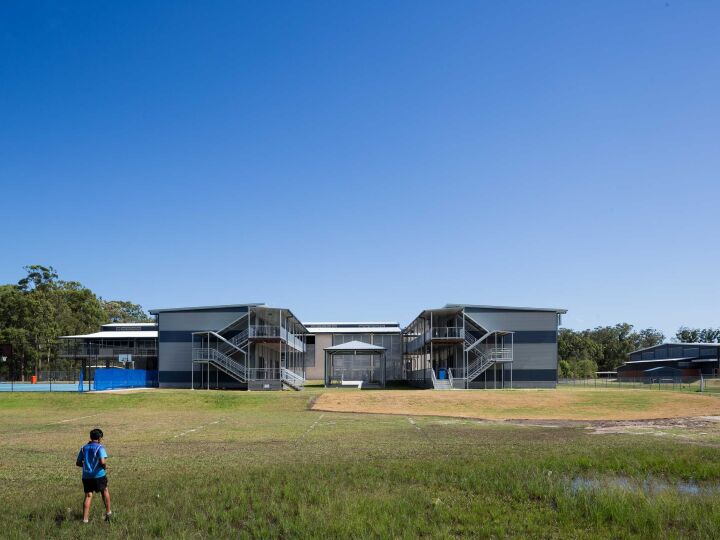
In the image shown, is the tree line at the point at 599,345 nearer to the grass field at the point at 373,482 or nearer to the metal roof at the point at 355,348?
the metal roof at the point at 355,348

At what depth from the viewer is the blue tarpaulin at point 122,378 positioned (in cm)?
4950

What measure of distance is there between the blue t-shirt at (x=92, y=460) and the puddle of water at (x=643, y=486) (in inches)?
306

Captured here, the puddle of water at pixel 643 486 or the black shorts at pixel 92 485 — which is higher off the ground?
→ the black shorts at pixel 92 485

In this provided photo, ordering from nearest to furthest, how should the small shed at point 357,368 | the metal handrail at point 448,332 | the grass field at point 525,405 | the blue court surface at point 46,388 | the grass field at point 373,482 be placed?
1. the grass field at point 373,482
2. the grass field at point 525,405
3. the blue court surface at point 46,388
4. the metal handrail at point 448,332
5. the small shed at point 357,368

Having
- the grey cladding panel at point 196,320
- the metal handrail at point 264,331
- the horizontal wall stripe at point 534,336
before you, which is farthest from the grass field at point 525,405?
the grey cladding panel at point 196,320

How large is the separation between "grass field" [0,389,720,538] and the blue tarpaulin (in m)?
26.0

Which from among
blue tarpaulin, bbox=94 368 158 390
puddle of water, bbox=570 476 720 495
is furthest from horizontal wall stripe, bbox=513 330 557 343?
puddle of water, bbox=570 476 720 495

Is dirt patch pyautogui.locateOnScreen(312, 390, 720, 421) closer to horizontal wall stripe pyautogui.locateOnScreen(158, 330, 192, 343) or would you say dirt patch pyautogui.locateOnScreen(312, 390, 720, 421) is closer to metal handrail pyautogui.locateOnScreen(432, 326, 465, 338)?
metal handrail pyautogui.locateOnScreen(432, 326, 465, 338)

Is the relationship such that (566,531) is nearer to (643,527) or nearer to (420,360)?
(643,527)

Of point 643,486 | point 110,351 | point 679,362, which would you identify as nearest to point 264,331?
point 110,351

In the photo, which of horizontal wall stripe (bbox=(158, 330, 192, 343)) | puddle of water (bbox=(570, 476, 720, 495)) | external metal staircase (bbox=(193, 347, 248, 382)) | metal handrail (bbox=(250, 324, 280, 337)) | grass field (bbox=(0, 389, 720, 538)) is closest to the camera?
grass field (bbox=(0, 389, 720, 538))

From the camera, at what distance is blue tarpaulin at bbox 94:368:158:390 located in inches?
1949

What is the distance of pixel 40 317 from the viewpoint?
81625 millimetres

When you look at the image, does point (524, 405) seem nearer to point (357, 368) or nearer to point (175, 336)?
point (357, 368)
